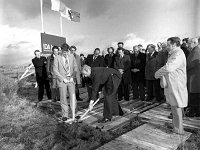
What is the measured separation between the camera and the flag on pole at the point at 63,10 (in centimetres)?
1181

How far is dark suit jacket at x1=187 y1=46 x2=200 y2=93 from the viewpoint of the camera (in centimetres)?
473

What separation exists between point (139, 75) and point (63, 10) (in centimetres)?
851

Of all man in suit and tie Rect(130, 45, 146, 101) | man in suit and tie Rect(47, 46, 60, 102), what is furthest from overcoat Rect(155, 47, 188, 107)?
man in suit and tie Rect(47, 46, 60, 102)

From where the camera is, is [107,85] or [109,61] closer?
[107,85]

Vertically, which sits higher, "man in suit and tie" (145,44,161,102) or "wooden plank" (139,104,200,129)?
"man in suit and tie" (145,44,161,102)

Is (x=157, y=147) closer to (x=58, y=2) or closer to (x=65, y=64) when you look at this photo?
(x=65, y=64)

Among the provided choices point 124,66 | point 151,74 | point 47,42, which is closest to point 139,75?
point 151,74

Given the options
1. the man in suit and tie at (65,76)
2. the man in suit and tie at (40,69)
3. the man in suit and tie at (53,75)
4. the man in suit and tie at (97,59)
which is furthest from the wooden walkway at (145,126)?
the man in suit and tie at (40,69)

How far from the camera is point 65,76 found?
18.0 feet

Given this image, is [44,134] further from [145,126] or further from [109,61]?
[109,61]

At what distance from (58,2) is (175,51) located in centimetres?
1043

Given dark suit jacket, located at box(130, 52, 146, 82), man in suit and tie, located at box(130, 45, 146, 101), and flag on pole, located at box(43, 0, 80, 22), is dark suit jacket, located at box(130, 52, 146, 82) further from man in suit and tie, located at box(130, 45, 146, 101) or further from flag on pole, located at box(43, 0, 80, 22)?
flag on pole, located at box(43, 0, 80, 22)

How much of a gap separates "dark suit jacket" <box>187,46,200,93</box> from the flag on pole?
362 inches

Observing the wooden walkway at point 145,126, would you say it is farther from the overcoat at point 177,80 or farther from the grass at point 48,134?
the overcoat at point 177,80
